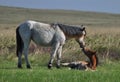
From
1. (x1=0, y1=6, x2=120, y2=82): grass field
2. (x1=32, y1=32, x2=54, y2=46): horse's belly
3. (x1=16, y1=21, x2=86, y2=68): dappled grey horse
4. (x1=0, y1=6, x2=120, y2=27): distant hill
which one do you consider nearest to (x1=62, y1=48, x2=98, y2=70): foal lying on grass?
(x1=0, y1=6, x2=120, y2=82): grass field

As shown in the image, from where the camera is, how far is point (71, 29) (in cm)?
1653

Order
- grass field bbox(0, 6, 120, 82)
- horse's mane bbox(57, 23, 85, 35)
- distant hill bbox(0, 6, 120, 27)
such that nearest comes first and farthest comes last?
grass field bbox(0, 6, 120, 82), horse's mane bbox(57, 23, 85, 35), distant hill bbox(0, 6, 120, 27)

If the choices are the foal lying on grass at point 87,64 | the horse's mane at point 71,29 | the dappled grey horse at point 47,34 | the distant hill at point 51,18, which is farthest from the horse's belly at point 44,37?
the distant hill at point 51,18

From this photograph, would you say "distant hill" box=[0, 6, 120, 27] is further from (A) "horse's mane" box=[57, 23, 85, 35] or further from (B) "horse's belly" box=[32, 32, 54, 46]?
(B) "horse's belly" box=[32, 32, 54, 46]

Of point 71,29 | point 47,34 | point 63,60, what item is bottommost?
point 63,60

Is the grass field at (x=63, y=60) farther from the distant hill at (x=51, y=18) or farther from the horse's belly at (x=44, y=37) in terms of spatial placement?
the distant hill at (x=51, y=18)

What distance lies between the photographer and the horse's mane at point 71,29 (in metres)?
16.4

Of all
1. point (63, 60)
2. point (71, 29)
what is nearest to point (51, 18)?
point (63, 60)

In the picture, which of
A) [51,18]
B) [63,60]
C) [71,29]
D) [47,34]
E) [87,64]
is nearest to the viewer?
[87,64]

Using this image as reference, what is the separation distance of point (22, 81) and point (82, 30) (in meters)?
6.12

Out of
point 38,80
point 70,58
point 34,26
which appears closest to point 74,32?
point 34,26

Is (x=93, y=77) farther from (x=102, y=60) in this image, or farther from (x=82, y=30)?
(x=102, y=60)

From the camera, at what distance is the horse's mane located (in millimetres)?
16441

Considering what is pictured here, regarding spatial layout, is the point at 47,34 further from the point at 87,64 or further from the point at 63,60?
the point at 63,60
